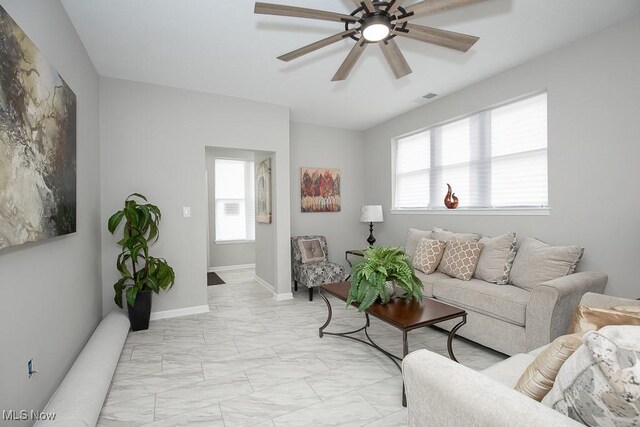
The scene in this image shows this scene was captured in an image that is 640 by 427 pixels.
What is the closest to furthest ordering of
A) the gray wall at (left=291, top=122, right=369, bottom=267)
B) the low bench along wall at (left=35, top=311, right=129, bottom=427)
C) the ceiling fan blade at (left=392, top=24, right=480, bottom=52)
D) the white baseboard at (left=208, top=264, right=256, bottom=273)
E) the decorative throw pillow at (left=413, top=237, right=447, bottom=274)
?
the low bench along wall at (left=35, top=311, right=129, bottom=427) < the ceiling fan blade at (left=392, top=24, right=480, bottom=52) < the decorative throw pillow at (left=413, top=237, right=447, bottom=274) < the gray wall at (left=291, top=122, right=369, bottom=267) < the white baseboard at (left=208, top=264, right=256, bottom=273)

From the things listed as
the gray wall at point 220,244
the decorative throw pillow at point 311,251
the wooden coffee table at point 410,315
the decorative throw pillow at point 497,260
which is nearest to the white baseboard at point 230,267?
the gray wall at point 220,244

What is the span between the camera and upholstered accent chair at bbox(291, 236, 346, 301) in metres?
4.32

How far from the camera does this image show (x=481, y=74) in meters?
3.38

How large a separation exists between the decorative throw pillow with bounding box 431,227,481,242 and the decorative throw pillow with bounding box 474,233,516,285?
0.89 feet

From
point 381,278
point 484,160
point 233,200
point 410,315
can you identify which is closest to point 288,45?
point 381,278

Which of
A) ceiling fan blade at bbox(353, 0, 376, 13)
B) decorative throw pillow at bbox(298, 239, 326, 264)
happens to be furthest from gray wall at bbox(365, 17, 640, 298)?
decorative throw pillow at bbox(298, 239, 326, 264)

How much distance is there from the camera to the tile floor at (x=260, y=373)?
1.87 m

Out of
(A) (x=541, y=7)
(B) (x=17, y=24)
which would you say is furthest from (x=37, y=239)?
(A) (x=541, y=7)

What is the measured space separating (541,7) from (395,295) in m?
2.53

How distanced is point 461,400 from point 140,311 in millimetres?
3278

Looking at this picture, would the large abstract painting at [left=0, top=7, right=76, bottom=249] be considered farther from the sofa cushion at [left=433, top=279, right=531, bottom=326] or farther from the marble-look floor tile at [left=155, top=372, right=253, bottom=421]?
the sofa cushion at [left=433, top=279, right=531, bottom=326]

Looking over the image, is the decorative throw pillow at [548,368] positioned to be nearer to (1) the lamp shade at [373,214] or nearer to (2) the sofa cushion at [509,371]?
(2) the sofa cushion at [509,371]

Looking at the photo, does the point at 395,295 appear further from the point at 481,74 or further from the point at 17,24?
the point at 17,24

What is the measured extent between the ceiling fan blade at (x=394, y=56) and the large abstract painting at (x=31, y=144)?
1989mm
